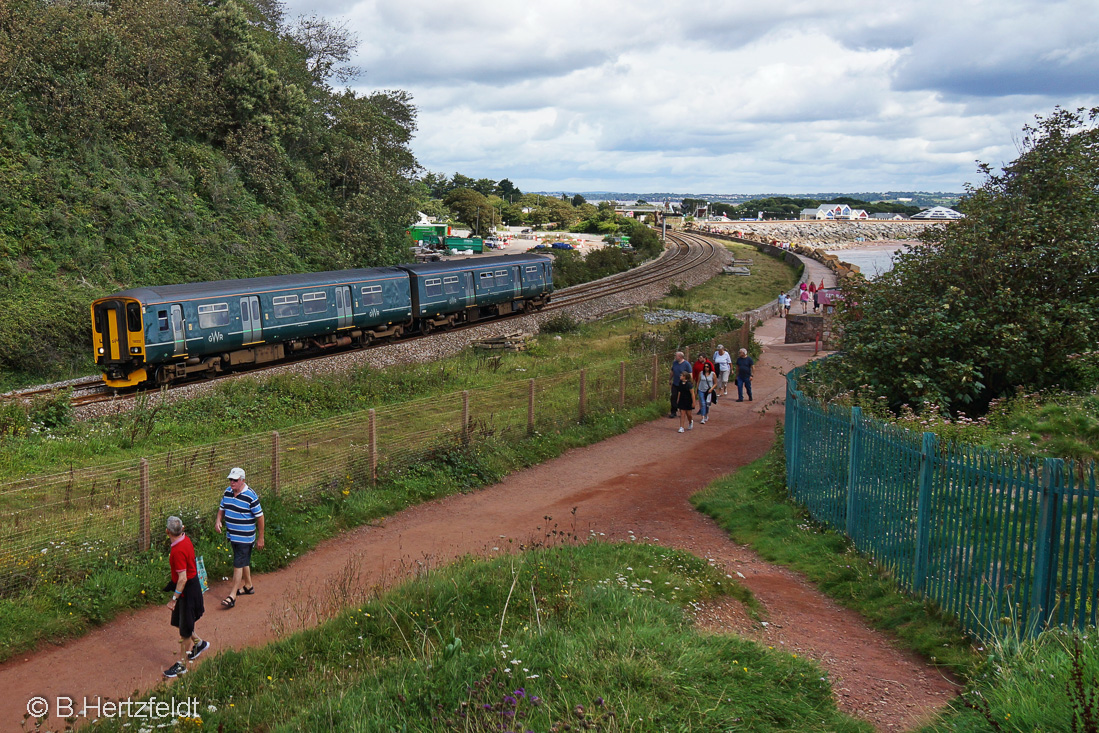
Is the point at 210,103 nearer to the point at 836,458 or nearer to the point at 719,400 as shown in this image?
the point at 719,400

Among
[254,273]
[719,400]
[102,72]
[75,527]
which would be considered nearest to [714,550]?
[75,527]

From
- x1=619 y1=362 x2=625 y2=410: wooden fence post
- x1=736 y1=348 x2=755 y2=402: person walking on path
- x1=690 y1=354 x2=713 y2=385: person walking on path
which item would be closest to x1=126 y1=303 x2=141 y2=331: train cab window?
x1=619 y1=362 x2=625 y2=410: wooden fence post

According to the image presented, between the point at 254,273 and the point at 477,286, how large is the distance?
31.9 feet

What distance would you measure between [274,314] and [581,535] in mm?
14459

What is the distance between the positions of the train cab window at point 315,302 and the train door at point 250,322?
5.86 feet

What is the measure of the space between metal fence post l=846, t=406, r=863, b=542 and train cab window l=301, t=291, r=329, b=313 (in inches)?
691

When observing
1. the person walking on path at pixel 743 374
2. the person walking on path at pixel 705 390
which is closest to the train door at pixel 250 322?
the person walking on path at pixel 705 390

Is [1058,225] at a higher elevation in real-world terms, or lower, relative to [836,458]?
higher

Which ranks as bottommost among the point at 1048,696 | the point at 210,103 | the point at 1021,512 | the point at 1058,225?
the point at 1048,696

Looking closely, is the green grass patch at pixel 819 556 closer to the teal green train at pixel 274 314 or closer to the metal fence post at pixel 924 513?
the metal fence post at pixel 924 513

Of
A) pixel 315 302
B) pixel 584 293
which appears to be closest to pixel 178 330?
pixel 315 302

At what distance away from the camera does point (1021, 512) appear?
6.27 meters

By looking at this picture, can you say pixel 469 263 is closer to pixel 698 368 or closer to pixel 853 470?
pixel 698 368

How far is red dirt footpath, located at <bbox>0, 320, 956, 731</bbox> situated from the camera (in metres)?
6.69
